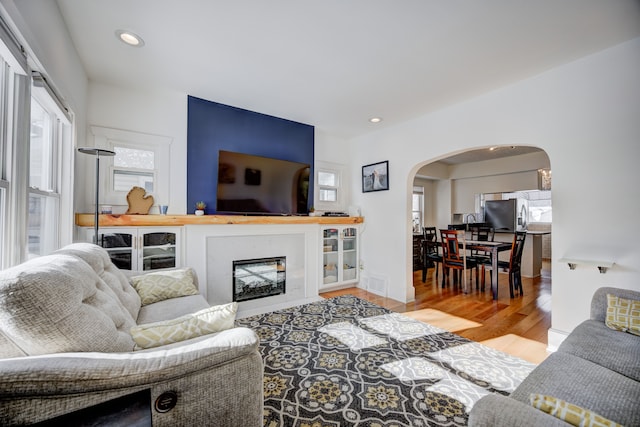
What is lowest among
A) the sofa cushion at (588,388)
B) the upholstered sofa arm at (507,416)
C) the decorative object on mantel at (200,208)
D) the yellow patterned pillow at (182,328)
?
the sofa cushion at (588,388)

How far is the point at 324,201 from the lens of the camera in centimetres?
462

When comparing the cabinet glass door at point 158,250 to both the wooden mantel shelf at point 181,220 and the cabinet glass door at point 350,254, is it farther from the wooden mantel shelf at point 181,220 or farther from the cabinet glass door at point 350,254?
the cabinet glass door at point 350,254

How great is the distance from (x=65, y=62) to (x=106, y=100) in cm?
92

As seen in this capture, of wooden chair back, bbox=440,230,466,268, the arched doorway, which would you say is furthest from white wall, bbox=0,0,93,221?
the arched doorway

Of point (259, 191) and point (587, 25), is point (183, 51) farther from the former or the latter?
point (587, 25)

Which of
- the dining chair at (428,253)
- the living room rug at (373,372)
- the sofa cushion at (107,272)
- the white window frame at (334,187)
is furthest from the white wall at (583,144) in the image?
the sofa cushion at (107,272)

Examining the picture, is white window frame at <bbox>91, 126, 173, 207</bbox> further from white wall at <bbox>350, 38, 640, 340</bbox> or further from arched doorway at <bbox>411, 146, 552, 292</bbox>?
arched doorway at <bbox>411, 146, 552, 292</bbox>

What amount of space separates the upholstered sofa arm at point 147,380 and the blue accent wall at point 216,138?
8.70ft

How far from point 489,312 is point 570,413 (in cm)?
298

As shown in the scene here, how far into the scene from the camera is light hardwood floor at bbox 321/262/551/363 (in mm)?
2574

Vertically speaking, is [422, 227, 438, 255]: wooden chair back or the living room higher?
the living room

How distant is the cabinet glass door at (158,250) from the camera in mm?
2734

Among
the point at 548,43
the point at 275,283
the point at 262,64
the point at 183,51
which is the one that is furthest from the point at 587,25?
the point at 275,283

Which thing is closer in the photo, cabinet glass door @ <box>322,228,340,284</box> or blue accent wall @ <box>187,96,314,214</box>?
blue accent wall @ <box>187,96,314,214</box>
